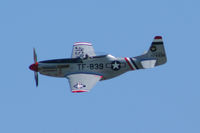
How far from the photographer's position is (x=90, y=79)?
46.3m

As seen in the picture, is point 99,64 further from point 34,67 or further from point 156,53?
point 34,67

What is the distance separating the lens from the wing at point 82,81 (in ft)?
146

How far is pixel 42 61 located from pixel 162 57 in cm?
900

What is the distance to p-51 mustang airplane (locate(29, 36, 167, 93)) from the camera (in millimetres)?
47375

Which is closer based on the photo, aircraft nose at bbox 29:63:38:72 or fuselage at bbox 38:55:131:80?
fuselage at bbox 38:55:131:80

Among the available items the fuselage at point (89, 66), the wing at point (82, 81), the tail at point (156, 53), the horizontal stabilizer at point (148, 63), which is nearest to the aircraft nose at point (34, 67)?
the fuselage at point (89, 66)

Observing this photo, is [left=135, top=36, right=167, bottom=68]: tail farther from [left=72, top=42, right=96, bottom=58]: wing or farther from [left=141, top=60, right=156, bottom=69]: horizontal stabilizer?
[left=72, top=42, right=96, bottom=58]: wing

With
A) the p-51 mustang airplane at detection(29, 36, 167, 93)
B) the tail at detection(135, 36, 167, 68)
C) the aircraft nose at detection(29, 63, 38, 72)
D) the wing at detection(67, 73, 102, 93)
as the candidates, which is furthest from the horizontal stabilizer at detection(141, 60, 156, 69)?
the aircraft nose at detection(29, 63, 38, 72)

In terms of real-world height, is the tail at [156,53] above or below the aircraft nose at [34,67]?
above

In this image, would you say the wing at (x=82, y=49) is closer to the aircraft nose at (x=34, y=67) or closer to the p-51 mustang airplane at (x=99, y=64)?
the p-51 mustang airplane at (x=99, y=64)

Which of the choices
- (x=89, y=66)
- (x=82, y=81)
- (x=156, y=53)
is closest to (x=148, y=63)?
(x=156, y=53)

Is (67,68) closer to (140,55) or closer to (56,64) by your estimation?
(56,64)

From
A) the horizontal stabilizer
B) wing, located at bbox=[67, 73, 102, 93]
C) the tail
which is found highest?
the tail

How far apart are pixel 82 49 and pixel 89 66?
13.0ft
